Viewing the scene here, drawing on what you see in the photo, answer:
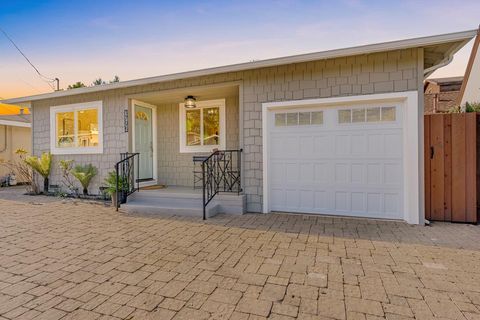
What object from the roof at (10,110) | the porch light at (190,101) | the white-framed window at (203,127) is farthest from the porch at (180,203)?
the roof at (10,110)

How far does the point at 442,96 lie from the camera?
14156 millimetres

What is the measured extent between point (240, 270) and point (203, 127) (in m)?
4.97

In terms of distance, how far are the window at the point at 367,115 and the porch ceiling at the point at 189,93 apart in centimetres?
231

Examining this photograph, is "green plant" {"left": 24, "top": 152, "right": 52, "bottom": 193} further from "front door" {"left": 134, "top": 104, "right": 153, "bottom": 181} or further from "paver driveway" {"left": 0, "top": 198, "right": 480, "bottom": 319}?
"paver driveway" {"left": 0, "top": 198, "right": 480, "bottom": 319}

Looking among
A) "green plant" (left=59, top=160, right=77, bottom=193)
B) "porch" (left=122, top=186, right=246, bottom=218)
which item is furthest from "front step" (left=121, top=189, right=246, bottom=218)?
"green plant" (left=59, top=160, right=77, bottom=193)

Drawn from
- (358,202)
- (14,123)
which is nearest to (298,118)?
(358,202)

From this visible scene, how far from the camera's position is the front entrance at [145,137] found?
6926mm

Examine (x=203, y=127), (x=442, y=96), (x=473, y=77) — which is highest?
(x=442, y=96)

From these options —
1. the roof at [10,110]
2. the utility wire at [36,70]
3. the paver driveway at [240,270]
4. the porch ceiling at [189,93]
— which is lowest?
the paver driveway at [240,270]

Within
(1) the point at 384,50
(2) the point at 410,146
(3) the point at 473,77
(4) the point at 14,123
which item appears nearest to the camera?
(1) the point at 384,50

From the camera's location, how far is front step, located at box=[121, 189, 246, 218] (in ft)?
17.0

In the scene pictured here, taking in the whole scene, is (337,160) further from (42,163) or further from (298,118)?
(42,163)

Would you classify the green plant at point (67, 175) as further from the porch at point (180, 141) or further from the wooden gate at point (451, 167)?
the wooden gate at point (451, 167)

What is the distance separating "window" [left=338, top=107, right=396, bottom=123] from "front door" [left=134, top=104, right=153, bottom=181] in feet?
16.6
